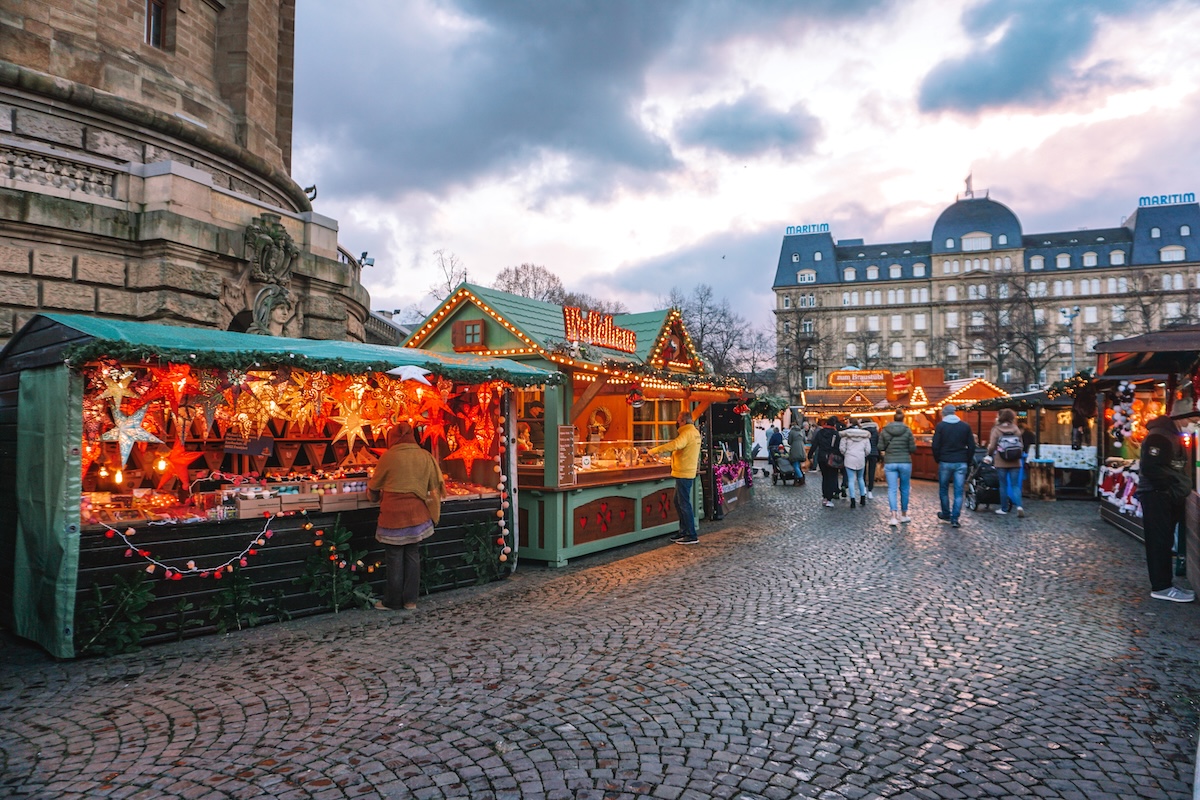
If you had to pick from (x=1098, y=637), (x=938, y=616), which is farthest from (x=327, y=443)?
(x=1098, y=637)

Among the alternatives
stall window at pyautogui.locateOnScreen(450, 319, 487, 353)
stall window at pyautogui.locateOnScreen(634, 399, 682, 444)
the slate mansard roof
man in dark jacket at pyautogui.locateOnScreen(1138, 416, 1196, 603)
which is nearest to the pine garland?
stall window at pyautogui.locateOnScreen(450, 319, 487, 353)

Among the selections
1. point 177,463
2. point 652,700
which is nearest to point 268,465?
point 177,463

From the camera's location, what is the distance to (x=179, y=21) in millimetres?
13992

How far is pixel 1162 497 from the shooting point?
697cm

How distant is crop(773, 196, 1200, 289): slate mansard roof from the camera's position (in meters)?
69.6

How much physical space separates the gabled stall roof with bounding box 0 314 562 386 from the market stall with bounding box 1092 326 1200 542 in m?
7.45

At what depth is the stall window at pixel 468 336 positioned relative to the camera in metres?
10.6

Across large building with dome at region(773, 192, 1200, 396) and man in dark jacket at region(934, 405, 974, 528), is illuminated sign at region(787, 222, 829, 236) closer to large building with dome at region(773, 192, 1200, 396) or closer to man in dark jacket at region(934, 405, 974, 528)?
large building with dome at region(773, 192, 1200, 396)

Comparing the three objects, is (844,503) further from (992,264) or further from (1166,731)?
(992,264)

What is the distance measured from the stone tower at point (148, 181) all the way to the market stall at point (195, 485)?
382cm

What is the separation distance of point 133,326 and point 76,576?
200 cm

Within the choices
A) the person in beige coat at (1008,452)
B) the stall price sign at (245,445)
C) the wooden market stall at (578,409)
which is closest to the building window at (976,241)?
the person in beige coat at (1008,452)

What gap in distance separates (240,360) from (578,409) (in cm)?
499

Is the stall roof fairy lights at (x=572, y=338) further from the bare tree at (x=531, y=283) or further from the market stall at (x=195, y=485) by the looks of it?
the bare tree at (x=531, y=283)
